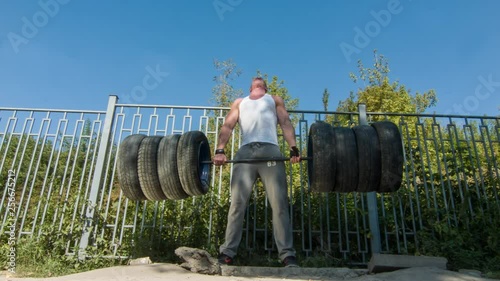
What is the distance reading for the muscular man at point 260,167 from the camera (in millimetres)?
3859

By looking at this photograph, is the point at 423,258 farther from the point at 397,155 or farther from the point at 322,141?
the point at 322,141

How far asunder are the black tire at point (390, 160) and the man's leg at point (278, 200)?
3.17 ft

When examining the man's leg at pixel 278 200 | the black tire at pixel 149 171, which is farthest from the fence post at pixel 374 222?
the black tire at pixel 149 171

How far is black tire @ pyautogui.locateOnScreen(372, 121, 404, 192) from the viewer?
368cm

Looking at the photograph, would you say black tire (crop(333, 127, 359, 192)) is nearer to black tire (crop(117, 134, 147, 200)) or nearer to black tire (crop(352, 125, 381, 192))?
black tire (crop(352, 125, 381, 192))

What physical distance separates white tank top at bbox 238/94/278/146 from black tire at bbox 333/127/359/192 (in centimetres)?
70

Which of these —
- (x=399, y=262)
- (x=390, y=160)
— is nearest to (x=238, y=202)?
(x=390, y=160)

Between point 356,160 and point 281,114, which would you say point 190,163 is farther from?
point 356,160

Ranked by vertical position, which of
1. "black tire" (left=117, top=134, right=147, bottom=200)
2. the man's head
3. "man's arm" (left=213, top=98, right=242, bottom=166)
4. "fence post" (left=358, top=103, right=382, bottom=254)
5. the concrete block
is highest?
the man's head

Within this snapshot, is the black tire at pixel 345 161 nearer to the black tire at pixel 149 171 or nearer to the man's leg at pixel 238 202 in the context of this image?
the man's leg at pixel 238 202

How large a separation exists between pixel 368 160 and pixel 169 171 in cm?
200

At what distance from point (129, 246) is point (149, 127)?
1635 mm

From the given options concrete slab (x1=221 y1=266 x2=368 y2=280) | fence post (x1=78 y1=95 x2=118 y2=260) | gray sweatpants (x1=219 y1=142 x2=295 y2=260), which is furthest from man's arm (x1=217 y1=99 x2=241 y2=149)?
fence post (x1=78 y1=95 x2=118 y2=260)

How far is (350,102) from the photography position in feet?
76.1
